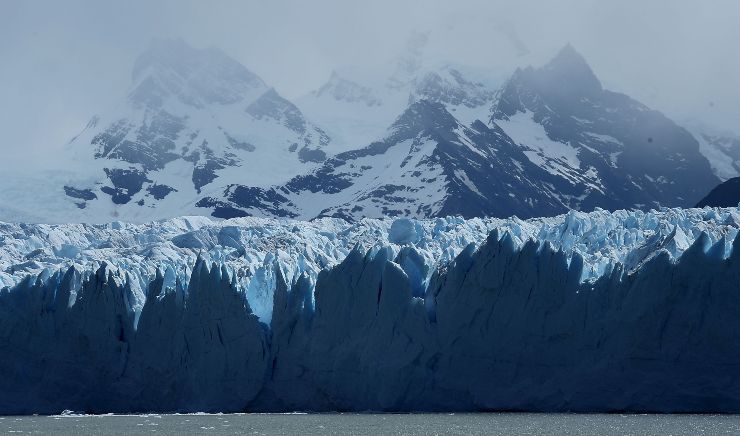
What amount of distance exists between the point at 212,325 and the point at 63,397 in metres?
8.60

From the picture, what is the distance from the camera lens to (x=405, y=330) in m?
53.7

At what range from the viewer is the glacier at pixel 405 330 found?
49.2 meters

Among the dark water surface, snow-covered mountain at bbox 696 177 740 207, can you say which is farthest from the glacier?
snow-covered mountain at bbox 696 177 740 207

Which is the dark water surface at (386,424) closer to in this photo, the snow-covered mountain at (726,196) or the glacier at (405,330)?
the glacier at (405,330)

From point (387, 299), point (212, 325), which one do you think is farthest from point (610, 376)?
point (212, 325)

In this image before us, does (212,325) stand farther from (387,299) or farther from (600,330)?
(600,330)

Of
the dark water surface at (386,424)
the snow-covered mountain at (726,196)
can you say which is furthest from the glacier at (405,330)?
the snow-covered mountain at (726,196)

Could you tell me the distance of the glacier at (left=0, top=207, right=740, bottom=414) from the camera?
49.2m

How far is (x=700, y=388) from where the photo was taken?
4841cm

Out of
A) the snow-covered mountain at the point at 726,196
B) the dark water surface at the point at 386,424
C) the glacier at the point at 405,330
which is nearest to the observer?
the dark water surface at the point at 386,424

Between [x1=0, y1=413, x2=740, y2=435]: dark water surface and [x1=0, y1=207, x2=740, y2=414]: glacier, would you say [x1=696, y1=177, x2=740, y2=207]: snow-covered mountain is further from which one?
[x1=0, y1=413, x2=740, y2=435]: dark water surface

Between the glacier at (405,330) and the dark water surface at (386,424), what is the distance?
0.99 meters

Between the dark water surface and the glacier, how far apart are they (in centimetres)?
99

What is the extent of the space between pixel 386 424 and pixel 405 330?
5128 millimetres
